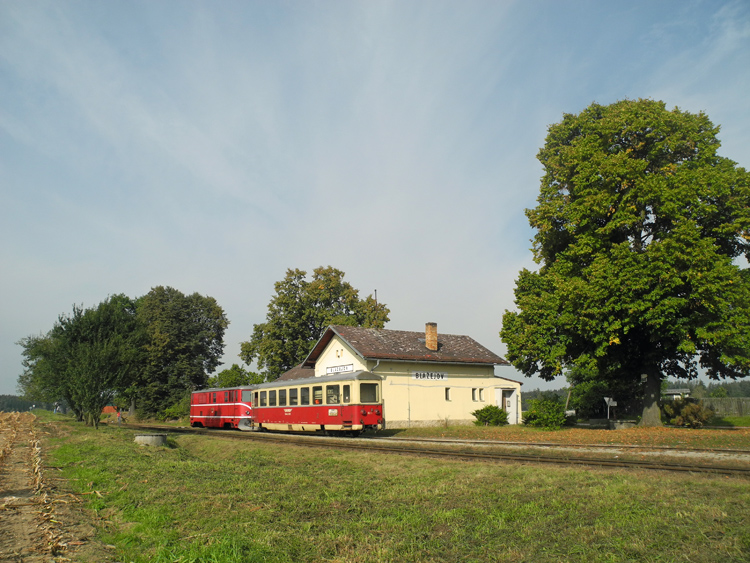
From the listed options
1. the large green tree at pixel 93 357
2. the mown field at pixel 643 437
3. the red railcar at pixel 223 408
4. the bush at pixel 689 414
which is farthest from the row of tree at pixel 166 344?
the bush at pixel 689 414

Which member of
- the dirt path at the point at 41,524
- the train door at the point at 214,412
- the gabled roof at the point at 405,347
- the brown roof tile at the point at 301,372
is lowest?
the train door at the point at 214,412

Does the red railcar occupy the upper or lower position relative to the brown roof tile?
lower

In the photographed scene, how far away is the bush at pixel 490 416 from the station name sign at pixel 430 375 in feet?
9.02

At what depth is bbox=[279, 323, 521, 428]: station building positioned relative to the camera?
27.9 meters

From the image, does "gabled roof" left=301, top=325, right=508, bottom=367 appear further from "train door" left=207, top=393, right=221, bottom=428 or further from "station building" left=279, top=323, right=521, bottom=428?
"train door" left=207, top=393, right=221, bottom=428

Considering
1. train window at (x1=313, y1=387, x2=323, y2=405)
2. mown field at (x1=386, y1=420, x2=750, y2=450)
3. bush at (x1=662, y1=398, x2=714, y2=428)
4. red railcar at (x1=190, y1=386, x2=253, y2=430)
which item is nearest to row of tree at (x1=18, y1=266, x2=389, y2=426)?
red railcar at (x1=190, y1=386, x2=253, y2=430)

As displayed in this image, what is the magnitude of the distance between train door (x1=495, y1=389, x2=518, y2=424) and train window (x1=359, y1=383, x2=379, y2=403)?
12.1 meters

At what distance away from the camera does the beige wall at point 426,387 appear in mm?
27875

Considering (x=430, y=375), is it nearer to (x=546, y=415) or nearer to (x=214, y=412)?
(x=546, y=415)

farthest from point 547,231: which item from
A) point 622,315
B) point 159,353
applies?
point 159,353

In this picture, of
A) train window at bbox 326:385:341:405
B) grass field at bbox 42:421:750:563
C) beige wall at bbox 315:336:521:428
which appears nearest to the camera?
grass field at bbox 42:421:750:563

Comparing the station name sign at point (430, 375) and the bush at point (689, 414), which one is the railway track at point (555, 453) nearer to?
the station name sign at point (430, 375)

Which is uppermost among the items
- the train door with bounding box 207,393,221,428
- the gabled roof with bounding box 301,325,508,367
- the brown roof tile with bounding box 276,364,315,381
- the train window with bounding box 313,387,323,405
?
the gabled roof with bounding box 301,325,508,367

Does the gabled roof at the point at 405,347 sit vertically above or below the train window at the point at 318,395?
above
